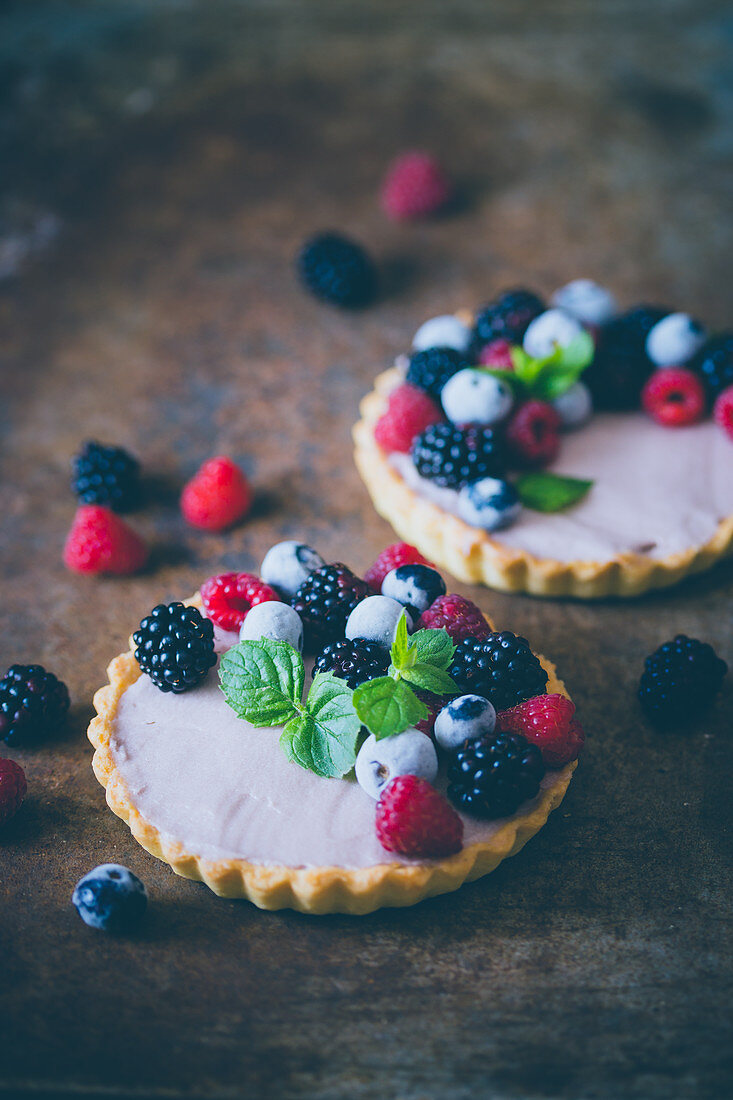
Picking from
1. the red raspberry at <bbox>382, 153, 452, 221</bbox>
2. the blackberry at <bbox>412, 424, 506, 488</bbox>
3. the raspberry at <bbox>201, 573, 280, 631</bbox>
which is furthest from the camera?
the red raspberry at <bbox>382, 153, 452, 221</bbox>

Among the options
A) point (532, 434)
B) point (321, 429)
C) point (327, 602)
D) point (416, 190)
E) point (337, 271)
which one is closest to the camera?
point (327, 602)

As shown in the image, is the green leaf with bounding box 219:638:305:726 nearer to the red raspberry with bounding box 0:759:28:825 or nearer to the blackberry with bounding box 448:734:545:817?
the blackberry with bounding box 448:734:545:817

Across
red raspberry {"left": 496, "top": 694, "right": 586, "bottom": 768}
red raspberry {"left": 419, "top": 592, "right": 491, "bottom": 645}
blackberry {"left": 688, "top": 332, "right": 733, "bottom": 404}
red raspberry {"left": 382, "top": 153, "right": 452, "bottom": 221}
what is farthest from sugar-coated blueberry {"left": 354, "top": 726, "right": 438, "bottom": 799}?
red raspberry {"left": 382, "top": 153, "right": 452, "bottom": 221}

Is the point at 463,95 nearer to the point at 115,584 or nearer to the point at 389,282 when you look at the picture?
the point at 389,282

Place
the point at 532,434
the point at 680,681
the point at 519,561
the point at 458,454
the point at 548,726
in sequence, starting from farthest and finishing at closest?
1. the point at 532,434
2. the point at 458,454
3. the point at 519,561
4. the point at 680,681
5. the point at 548,726

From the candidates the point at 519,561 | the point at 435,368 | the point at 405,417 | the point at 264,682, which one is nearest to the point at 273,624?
the point at 264,682

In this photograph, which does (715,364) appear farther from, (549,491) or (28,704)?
(28,704)
